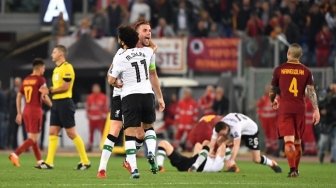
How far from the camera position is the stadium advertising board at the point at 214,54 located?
121ft

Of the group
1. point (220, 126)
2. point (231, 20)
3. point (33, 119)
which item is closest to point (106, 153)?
point (220, 126)

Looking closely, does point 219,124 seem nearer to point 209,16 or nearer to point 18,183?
point 18,183

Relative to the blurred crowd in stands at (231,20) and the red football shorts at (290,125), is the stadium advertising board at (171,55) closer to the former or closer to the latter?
the blurred crowd in stands at (231,20)

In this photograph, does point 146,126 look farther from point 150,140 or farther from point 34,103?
point 34,103

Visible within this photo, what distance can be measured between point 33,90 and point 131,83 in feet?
20.5

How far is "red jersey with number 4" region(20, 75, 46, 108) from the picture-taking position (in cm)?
2406

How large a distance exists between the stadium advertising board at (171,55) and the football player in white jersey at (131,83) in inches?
735

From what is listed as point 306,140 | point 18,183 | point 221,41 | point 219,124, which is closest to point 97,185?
point 18,183

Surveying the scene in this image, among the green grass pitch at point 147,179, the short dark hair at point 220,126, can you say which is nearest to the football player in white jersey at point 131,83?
the green grass pitch at point 147,179

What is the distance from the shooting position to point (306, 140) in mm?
34000

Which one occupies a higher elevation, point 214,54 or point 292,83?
point 292,83

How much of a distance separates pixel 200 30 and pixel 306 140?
5232mm

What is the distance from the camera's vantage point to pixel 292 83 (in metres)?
20.1

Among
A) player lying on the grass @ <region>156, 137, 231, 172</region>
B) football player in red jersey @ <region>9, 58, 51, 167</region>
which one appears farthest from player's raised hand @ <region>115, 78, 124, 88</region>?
football player in red jersey @ <region>9, 58, 51, 167</region>
